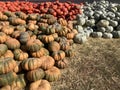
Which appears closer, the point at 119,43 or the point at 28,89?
the point at 28,89

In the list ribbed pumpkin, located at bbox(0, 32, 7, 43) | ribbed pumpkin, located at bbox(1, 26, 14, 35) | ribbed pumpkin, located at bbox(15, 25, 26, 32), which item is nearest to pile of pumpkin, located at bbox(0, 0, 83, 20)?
ribbed pumpkin, located at bbox(15, 25, 26, 32)

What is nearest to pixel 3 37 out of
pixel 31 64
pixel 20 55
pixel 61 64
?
pixel 20 55

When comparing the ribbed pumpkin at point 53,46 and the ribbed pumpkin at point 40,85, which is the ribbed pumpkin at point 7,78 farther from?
the ribbed pumpkin at point 53,46

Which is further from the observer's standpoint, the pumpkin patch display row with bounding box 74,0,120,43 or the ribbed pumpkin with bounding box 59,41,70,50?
the pumpkin patch display row with bounding box 74,0,120,43

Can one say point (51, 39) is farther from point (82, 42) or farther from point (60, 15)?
point (60, 15)

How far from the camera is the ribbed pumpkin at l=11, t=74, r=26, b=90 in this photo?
4832 mm

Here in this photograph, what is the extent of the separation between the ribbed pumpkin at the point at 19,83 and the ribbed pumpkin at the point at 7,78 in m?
0.08

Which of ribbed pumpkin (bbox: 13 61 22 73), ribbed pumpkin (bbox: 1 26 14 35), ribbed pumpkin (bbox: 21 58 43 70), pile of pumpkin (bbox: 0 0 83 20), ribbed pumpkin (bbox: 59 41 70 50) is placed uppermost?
pile of pumpkin (bbox: 0 0 83 20)

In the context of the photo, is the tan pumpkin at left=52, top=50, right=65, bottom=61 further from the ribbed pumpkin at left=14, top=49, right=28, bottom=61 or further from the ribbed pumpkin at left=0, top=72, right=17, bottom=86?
the ribbed pumpkin at left=0, top=72, right=17, bottom=86

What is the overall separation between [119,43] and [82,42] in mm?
1092

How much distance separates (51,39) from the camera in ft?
19.9

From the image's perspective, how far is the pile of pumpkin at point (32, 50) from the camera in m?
4.91

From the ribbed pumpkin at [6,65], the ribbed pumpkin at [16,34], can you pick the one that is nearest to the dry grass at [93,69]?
the ribbed pumpkin at [6,65]

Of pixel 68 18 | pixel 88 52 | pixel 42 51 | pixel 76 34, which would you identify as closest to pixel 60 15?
pixel 68 18
